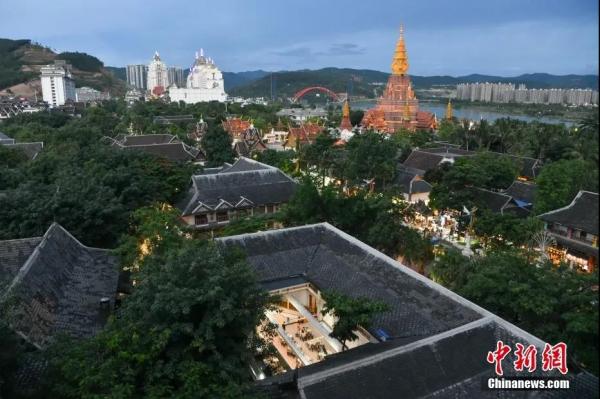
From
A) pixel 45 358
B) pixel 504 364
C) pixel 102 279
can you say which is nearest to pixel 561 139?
pixel 504 364

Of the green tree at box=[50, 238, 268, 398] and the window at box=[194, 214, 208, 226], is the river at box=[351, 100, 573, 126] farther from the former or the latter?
the green tree at box=[50, 238, 268, 398]

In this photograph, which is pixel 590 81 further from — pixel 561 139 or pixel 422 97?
pixel 422 97

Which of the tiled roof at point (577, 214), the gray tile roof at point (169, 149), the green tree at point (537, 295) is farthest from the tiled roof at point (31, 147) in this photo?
the tiled roof at point (577, 214)

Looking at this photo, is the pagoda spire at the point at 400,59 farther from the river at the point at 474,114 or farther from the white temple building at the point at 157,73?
the white temple building at the point at 157,73

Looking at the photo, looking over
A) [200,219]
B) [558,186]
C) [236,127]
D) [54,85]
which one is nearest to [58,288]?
[200,219]

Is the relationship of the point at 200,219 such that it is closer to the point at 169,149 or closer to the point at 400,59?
the point at 169,149

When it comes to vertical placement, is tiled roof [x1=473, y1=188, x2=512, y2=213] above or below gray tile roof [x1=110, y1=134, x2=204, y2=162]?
below

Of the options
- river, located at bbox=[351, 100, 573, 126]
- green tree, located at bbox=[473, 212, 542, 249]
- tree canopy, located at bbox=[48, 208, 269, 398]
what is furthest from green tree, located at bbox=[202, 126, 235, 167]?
river, located at bbox=[351, 100, 573, 126]

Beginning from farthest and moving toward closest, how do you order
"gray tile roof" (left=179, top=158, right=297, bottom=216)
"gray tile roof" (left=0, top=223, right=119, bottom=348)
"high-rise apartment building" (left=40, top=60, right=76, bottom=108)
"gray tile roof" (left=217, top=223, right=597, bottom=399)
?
"high-rise apartment building" (left=40, top=60, right=76, bottom=108), "gray tile roof" (left=179, top=158, right=297, bottom=216), "gray tile roof" (left=0, top=223, right=119, bottom=348), "gray tile roof" (left=217, top=223, right=597, bottom=399)
